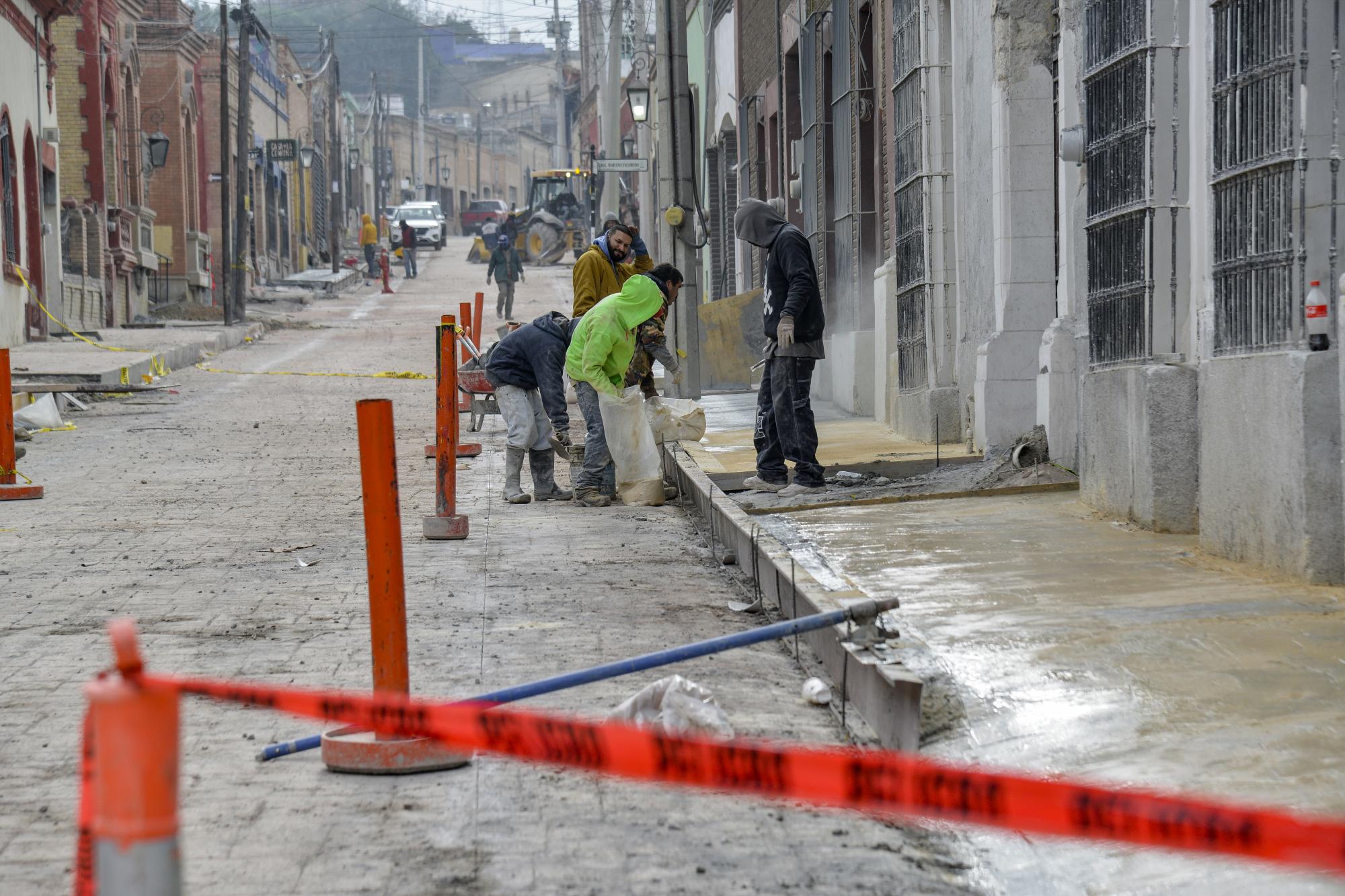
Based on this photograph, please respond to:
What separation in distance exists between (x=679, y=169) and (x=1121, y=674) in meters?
13.2

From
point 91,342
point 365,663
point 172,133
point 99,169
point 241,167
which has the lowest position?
point 365,663

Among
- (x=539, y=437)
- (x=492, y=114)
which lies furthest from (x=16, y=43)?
(x=492, y=114)

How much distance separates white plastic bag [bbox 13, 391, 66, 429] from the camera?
15461mm

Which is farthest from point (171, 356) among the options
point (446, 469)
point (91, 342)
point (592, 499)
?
point (446, 469)

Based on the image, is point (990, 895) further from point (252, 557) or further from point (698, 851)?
point (252, 557)

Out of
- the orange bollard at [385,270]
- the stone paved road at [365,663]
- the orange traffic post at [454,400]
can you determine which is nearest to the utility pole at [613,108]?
the orange traffic post at [454,400]

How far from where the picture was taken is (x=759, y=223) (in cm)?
1023

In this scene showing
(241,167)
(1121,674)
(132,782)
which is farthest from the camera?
(241,167)

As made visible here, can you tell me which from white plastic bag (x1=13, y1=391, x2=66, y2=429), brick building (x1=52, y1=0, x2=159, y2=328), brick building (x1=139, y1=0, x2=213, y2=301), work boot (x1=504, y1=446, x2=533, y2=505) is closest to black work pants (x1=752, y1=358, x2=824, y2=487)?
work boot (x1=504, y1=446, x2=533, y2=505)

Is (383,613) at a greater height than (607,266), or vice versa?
(607,266)

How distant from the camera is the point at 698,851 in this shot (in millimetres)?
3820

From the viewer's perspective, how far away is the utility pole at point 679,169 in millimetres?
17469

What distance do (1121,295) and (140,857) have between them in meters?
7.20

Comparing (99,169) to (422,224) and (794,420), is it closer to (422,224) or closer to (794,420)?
(794,420)
